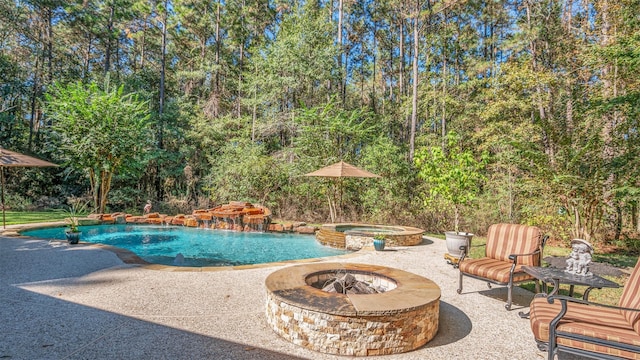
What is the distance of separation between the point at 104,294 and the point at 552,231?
10.3 metres

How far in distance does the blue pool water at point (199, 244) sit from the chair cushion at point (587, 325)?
5.18 metres

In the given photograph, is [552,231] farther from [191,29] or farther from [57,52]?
[57,52]

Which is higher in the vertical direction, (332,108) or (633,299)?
(332,108)

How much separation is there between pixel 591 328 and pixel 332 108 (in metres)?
12.6

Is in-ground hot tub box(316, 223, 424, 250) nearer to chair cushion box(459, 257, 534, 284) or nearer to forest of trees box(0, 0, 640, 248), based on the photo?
forest of trees box(0, 0, 640, 248)

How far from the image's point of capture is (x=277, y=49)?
15.0 meters

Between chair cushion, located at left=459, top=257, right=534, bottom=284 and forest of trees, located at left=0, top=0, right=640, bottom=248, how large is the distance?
301 centimetres

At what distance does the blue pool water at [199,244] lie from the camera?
7.20m

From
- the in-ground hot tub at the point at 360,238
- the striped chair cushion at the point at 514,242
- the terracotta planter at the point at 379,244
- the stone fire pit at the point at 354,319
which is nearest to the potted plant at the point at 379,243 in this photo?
the terracotta planter at the point at 379,244

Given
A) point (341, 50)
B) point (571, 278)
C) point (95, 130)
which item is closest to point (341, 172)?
point (571, 278)

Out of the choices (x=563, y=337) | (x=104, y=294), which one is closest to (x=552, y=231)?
(x=563, y=337)

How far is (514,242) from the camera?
444 cm

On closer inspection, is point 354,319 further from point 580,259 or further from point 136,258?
point 136,258

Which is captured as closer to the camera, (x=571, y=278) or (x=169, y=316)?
(x=571, y=278)
